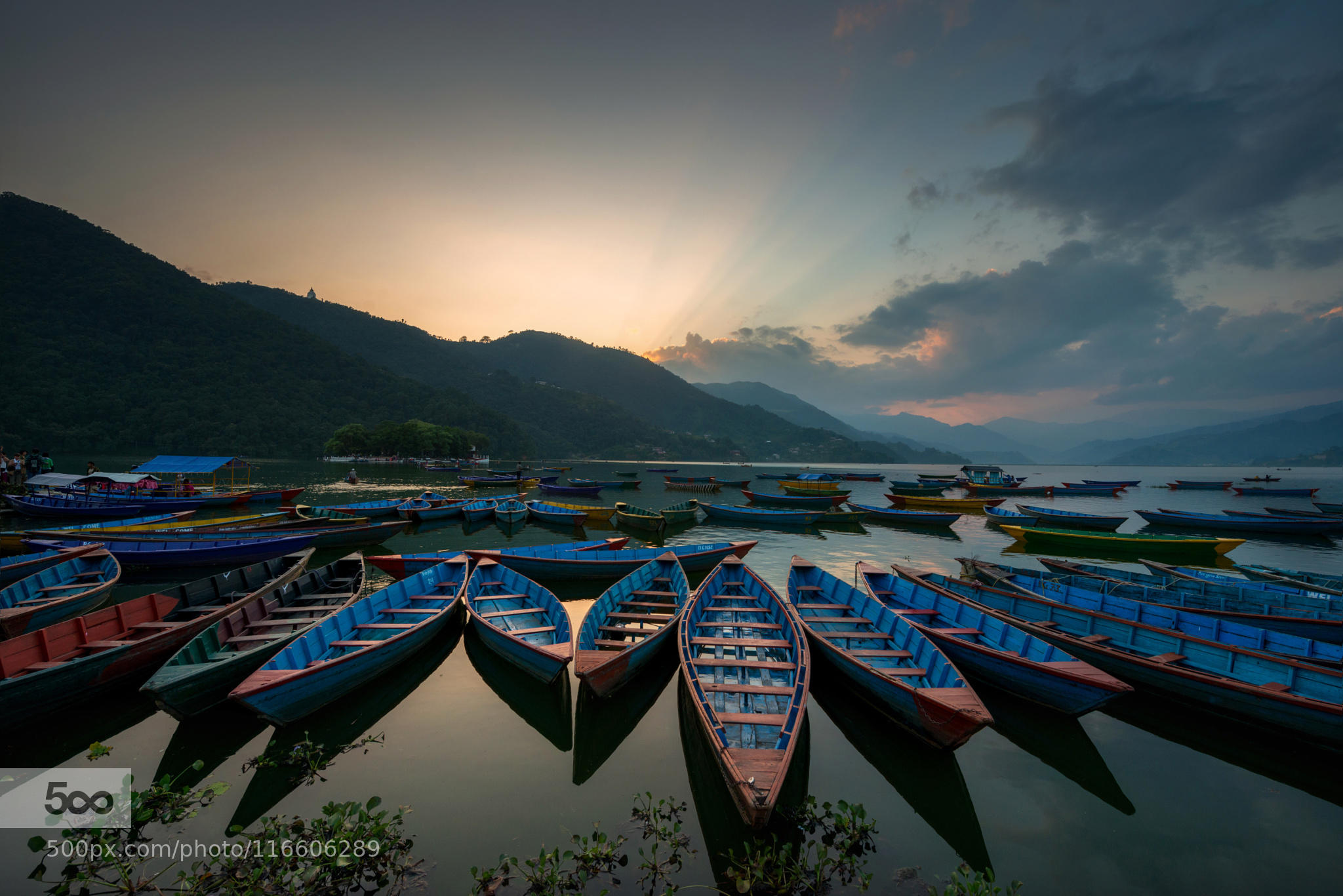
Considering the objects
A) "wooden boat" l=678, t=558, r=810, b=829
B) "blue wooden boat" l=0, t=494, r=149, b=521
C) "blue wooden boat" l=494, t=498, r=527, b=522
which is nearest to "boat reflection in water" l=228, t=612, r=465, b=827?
"wooden boat" l=678, t=558, r=810, b=829

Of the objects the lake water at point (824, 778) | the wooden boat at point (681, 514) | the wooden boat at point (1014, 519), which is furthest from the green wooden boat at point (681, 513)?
the wooden boat at point (1014, 519)

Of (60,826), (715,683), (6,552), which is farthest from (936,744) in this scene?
(6,552)

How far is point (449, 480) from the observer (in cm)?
6688

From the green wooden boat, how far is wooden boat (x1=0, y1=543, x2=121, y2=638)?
24.0m

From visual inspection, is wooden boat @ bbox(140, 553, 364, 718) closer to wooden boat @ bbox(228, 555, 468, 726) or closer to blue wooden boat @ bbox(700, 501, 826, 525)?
wooden boat @ bbox(228, 555, 468, 726)

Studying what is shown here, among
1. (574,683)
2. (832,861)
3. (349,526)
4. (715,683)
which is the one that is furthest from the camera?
(349,526)

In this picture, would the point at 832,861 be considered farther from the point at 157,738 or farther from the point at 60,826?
the point at 157,738

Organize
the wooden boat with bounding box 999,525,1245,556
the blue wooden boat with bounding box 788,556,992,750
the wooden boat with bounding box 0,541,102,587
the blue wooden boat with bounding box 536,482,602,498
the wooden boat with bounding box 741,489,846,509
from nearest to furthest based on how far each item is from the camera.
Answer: the blue wooden boat with bounding box 788,556,992,750, the wooden boat with bounding box 0,541,102,587, the wooden boat with bounding box 999,525,1245,556, the wooden boat with bounding box 741,489,846,509, the blue wooden boat with bounding box 536,482,602,498

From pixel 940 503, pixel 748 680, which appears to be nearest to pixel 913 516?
pixel 940 503

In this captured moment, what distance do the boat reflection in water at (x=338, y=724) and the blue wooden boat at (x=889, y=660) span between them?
9.18m

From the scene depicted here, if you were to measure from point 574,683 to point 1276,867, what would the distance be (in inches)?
444

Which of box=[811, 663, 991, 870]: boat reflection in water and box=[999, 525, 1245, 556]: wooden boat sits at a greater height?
box=[999, 525, 1245, 556]: wooden boat

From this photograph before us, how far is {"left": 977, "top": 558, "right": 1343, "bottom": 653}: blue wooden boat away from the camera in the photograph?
1229 cm
